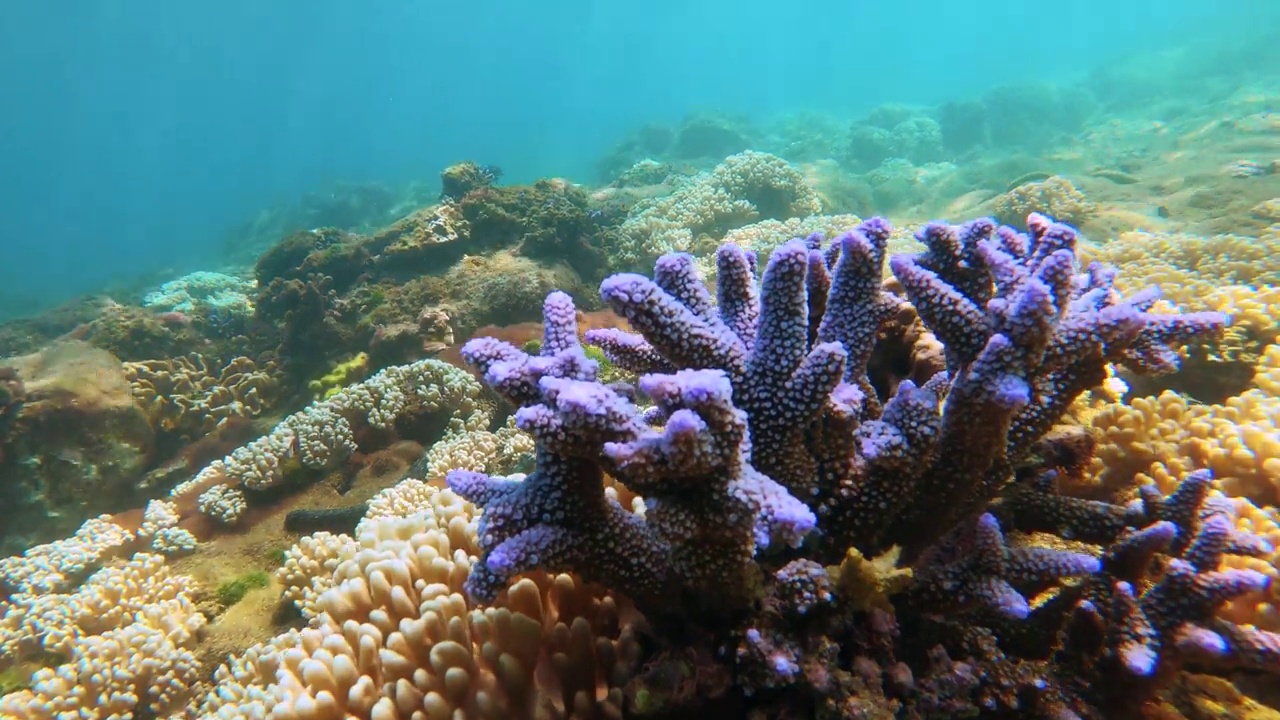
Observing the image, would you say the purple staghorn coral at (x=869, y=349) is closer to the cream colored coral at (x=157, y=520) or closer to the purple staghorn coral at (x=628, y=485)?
the purple staghorn coral at (x=628, y=485)

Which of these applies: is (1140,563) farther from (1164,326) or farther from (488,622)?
(488,622)

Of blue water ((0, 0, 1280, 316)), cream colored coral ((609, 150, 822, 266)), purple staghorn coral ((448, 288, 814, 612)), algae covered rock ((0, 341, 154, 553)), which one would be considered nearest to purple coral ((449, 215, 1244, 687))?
purple staghorn coral ((448, 288, 814, 612))

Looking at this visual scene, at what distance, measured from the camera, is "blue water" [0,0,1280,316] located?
62000 mm

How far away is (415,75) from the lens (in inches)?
5359

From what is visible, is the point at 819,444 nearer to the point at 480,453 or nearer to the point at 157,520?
the point at 480,453

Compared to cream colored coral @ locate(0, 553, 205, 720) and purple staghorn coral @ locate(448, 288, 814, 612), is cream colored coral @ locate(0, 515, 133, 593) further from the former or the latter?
purple staghorn coral @ locate(448, 288, 814, 612)

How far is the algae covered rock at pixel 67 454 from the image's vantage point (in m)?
8.02

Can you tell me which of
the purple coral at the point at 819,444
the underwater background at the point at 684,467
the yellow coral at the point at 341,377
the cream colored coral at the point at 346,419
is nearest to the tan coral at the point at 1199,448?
the underwater background at the point at 684,467

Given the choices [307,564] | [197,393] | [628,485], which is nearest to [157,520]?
[307,564]

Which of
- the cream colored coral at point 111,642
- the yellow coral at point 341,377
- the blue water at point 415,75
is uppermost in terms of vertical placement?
the blue water at point 415,75

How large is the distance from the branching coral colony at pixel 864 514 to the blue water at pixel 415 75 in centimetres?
4251

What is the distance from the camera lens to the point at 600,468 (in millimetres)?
1763

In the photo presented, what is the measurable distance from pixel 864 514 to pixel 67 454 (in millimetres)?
10876

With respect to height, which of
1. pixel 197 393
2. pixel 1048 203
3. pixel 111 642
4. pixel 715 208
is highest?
pixel 715 208
